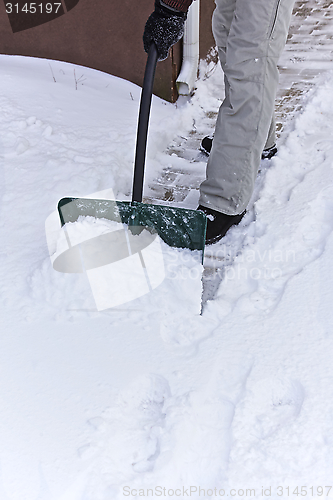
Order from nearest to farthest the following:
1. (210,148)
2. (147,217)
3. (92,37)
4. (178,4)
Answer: (147,217) < (178,4) < (210,148) < (92,37)

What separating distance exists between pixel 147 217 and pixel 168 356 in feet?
1.49

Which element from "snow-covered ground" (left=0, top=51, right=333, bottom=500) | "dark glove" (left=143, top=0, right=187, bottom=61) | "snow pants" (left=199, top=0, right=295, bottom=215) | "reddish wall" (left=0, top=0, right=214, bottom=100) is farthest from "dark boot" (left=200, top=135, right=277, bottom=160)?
"dark glove" (left=143, top=0, right=187, bottom=61)

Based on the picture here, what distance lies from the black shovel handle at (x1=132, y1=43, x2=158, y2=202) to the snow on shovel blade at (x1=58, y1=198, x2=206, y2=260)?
11 centimetres

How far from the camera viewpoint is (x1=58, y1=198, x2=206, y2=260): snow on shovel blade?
1360mm

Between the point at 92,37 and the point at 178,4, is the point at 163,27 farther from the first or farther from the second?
the point at 92,37

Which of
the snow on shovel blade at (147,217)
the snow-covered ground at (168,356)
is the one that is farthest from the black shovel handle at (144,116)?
the snow-covered ground at (168,356)

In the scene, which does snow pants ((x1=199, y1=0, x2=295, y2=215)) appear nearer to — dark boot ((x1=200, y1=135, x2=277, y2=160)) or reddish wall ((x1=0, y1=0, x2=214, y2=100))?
dark boot ((x1=200, y1=135, x2=277, y2=160))

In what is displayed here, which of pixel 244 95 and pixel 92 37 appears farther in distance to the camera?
pixel 92 37

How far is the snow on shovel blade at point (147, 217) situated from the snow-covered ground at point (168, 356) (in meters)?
0.07

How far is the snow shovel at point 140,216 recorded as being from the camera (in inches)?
54.4

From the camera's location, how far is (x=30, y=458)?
3.34ft

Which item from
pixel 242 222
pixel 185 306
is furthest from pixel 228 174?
pixel 185 306

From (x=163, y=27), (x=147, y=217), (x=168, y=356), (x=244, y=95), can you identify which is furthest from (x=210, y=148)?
(x=168, y=356)

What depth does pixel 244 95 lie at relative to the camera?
1590 mm
